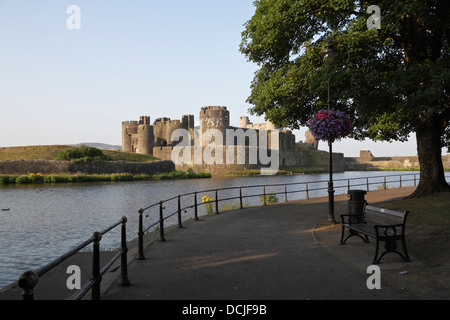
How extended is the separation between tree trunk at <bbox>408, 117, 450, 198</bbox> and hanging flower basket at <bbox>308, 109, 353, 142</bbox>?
16.4ft

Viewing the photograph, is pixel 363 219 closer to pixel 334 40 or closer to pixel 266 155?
pixel 334 40

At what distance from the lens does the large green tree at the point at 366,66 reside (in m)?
11.7

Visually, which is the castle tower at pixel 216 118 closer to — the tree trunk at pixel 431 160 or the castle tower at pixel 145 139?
the castle tower at pixel 145 139

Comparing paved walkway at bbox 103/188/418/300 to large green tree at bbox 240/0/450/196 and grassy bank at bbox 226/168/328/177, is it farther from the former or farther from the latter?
grassy bank at bbox 226/168/328/177

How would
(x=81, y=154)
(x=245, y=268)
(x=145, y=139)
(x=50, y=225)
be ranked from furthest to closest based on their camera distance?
(x=145, y=139), (x=81, y=154), (x=50, y=225), (x=245, y=268)

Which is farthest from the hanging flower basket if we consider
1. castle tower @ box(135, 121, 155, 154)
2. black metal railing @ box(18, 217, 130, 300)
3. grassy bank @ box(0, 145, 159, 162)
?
castle tower @ box(135, 121, 155, 154)

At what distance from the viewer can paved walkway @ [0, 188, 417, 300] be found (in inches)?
210

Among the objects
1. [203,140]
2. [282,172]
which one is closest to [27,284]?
[203,140]

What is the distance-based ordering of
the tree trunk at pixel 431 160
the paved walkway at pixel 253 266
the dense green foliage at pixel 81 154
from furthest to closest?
the dense green foliage at pixel 81 154
the tree trunk at pixel 431 160
the paved walkway at pixel 253 266

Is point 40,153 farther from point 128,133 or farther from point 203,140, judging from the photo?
point 128,133

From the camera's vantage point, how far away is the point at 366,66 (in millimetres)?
13594

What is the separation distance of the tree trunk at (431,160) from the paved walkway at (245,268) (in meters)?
6.07

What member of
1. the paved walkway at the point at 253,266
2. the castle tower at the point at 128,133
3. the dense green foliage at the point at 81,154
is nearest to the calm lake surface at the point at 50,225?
the paved walkway at the point at 253,266

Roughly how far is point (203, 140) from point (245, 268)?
63.4 m
